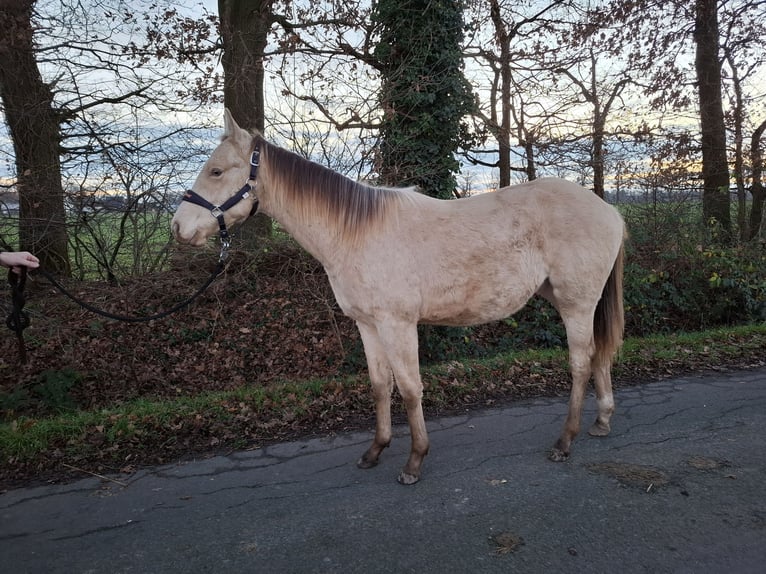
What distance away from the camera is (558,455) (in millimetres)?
3490

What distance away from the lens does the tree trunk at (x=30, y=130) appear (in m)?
6.78

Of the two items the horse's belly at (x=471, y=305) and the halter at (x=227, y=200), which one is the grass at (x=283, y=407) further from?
the halter at (x=227, y=200)

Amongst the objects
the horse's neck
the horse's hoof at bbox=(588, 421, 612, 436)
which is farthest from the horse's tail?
the horse's neck

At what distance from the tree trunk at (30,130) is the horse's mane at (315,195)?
205 inches

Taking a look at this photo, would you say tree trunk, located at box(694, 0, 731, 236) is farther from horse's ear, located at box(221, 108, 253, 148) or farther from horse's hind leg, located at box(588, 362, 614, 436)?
horse's ear, located at box(221, 108, 253, 148)

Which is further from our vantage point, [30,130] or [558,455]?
[30,130]

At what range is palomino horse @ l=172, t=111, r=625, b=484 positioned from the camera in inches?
128

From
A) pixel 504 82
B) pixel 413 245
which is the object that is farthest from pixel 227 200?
pixel 504 82

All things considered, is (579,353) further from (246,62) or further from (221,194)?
(246,62)

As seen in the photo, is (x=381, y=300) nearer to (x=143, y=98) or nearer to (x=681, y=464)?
(x=681, y=464)

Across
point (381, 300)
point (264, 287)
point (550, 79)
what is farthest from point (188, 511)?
point (550, 79)

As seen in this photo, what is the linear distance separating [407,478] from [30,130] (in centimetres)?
772

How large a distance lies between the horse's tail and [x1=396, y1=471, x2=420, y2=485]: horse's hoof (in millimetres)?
1985

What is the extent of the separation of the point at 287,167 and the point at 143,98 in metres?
6.15
